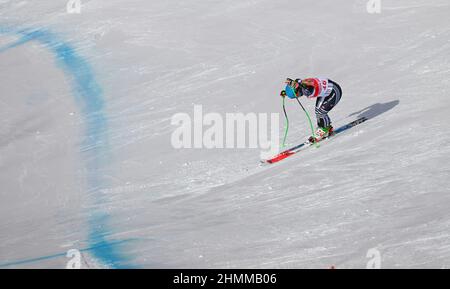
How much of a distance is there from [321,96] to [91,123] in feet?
15.0

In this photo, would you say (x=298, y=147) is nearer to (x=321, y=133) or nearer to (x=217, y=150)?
(x=321, y=133)

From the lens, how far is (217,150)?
478 inches

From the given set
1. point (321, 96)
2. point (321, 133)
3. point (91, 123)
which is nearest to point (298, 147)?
point (321, 133)

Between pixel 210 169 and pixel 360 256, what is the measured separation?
3.65m

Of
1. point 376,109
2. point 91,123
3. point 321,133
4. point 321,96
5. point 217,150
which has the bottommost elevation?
point 217,150

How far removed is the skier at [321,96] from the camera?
11.1m

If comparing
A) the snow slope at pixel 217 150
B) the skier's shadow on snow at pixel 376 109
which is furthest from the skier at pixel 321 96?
the skier's shadow on snow at pixel 376 109

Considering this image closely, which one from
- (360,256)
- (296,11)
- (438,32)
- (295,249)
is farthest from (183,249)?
(296,11)

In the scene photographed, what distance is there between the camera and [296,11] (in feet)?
57.0

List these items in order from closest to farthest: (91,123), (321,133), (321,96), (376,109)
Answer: (321,96), (321,133), (376,109), (91,123)

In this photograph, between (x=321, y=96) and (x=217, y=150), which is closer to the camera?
(x=321, y=96)

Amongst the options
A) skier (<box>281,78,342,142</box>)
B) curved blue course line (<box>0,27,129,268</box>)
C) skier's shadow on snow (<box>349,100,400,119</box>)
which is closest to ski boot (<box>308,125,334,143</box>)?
skier (<box>281,78,342,142</box>)

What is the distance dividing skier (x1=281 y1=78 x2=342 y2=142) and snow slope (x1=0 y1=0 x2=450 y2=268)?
0.26 m

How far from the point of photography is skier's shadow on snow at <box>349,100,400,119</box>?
1222 cm
